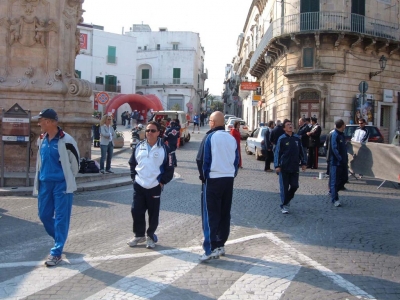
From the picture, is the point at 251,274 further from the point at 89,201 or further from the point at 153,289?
the point at 89,201

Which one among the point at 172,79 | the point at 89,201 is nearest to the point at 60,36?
the point at 89,201

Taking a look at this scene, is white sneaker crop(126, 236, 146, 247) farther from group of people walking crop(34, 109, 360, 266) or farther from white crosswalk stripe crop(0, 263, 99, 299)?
white crosswalk stripe crop(0, 263, 99, 299)

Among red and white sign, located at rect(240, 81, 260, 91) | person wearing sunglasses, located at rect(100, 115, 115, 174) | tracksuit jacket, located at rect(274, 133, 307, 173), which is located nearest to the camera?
tracksuit jacket, located at rect(274, 133, 307, 173)

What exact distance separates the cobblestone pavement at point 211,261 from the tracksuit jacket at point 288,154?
2.96 ft

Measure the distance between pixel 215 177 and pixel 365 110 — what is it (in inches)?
998

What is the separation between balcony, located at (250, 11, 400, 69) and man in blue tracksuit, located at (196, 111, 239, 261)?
79.2ft

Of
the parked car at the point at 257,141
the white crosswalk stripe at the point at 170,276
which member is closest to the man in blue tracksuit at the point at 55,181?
the white crosswalk stripe at the point at 170,276

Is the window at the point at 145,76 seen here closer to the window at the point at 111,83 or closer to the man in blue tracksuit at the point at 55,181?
the window at the point at 111,83

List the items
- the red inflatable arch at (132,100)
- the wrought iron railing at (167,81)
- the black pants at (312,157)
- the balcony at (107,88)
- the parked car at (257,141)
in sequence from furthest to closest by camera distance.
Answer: the wrought iron railing at (167,81) < the balcony at (107,88) < the red inflatable arch at (132,100) < the parked car at (257,141) < the black pants at (312,157)

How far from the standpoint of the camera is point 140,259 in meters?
5.98

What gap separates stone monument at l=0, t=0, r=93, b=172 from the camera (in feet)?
43.0

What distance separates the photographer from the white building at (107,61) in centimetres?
5412

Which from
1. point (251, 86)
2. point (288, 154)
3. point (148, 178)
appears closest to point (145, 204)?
point (148, 178)

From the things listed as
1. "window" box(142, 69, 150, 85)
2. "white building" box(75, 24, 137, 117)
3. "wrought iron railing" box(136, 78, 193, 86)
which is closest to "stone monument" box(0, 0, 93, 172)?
"white building" box(75, 24, 137, 117)
